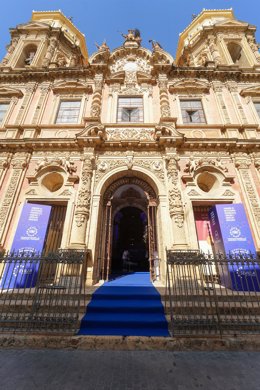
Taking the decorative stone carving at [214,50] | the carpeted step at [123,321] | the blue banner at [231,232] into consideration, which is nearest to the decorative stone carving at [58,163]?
the carpeted step at [123,321]

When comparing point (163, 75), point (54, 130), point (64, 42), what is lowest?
point (54, 130)

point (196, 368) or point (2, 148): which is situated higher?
point (2, 148)

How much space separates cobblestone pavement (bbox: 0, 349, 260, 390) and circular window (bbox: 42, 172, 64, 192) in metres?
7.02

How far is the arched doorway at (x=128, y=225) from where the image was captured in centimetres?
880

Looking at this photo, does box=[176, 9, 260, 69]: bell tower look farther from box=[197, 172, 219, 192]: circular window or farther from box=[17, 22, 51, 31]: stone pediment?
box=[17, 22, 51, 31]: stone pediment

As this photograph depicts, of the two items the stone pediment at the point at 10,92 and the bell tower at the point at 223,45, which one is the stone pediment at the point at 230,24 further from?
the stone pediment at the point at 10,92

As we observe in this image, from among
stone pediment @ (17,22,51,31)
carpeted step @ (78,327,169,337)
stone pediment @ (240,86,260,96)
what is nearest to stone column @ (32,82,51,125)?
stone pediment @ (17,22,51,31)

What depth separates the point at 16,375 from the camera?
2.89 meters

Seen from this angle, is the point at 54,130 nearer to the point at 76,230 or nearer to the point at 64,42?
the point at 76,230

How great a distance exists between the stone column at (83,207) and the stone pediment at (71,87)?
587cm

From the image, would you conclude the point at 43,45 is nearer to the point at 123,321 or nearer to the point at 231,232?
the point at 231,232

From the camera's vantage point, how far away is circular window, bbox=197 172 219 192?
9115 mm

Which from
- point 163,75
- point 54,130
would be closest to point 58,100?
point 54,130

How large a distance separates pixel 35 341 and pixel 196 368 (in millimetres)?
3342
